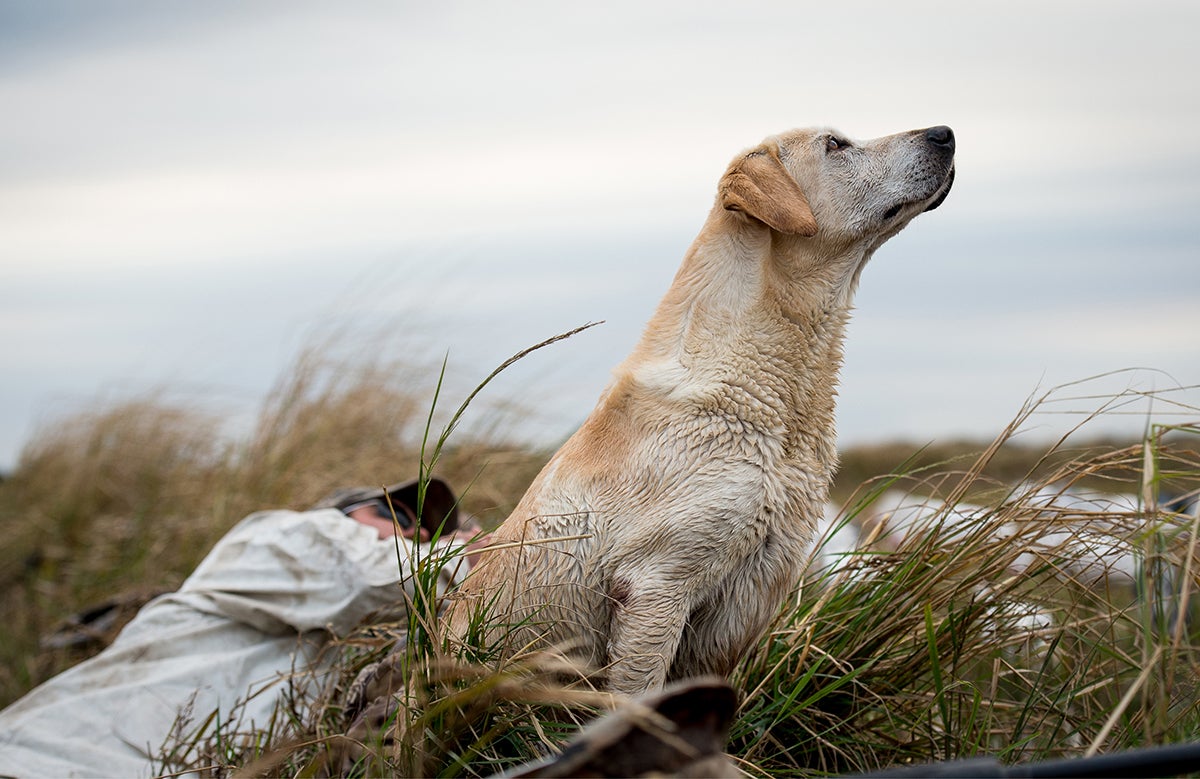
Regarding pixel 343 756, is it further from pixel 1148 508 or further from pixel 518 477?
pixel 518 477

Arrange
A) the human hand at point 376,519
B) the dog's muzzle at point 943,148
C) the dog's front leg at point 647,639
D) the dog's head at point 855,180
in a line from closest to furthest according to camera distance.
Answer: the dog's front leg at point 647,639, the dog's head at point 855,180, the dog's muzzle at point 943,148, the human hand at point 376,519

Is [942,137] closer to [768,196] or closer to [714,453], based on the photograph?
[768,196]

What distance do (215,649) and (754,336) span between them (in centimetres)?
281

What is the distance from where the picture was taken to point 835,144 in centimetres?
334

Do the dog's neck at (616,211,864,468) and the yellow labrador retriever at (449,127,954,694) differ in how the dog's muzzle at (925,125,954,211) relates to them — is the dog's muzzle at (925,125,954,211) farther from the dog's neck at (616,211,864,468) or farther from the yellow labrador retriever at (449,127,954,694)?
the dog's neck at (616,211,864,468)

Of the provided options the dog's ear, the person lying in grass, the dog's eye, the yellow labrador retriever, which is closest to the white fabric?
the person lying in grass

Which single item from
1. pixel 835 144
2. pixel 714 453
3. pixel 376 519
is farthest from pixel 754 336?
pixel 376 519

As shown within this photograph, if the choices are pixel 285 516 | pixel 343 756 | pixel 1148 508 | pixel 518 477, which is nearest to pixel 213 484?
pixel 518 477

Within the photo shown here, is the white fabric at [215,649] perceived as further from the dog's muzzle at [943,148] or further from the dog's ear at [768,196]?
the dog's muzzle at [943,148]

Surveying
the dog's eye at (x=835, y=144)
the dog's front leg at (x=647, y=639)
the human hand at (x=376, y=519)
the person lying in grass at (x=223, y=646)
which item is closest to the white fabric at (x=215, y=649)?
the person lying in grass at (x=223, y=646)

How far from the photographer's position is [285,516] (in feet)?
15.7

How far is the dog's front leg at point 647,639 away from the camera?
274cm

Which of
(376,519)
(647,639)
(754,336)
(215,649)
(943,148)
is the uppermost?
(943,148)

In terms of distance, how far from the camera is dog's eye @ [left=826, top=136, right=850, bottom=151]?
131 inches
